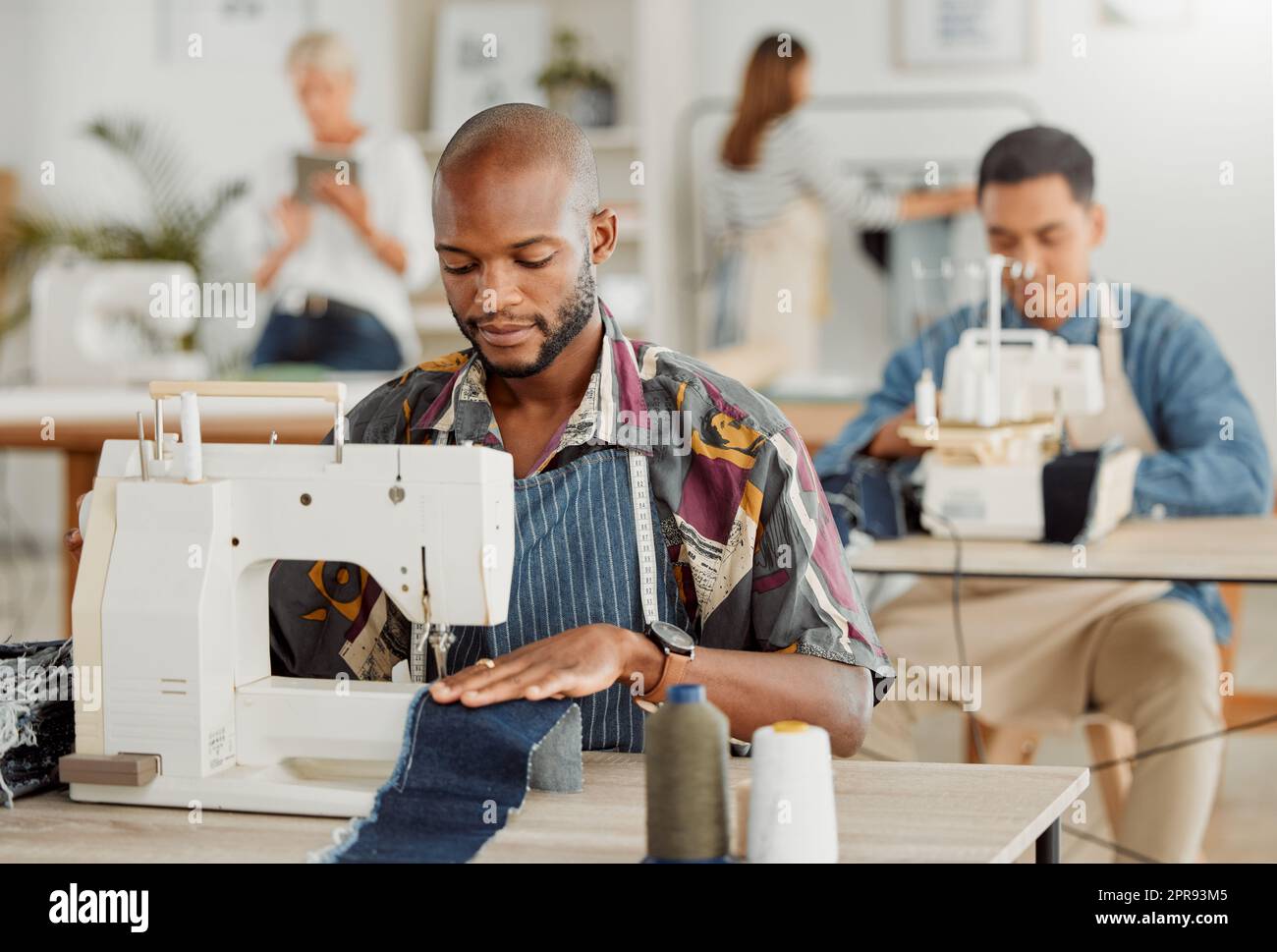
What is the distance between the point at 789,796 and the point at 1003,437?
5.98 feet

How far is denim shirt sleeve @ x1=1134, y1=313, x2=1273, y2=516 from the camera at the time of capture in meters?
3.18

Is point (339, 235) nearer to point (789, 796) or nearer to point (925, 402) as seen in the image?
point (925, 402)

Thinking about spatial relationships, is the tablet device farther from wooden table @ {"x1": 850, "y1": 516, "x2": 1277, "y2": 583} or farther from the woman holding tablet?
wooden table @ {"x1": 850, "y1": 516, "x2": 1277, "y2": 583}

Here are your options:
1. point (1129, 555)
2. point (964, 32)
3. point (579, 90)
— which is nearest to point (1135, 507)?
point (1129, 555)

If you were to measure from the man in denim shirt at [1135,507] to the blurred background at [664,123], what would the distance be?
2290mm

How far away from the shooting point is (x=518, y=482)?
6.22 ft

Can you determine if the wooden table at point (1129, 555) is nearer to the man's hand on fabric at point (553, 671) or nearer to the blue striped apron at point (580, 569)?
the blue striped apron at point (580, 569)

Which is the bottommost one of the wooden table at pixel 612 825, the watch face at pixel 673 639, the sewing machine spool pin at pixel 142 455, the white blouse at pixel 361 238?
the wooden table at pixel 612 825

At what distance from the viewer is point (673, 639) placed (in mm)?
1676

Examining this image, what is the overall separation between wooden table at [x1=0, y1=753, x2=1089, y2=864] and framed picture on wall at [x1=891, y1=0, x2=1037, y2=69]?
560 cm

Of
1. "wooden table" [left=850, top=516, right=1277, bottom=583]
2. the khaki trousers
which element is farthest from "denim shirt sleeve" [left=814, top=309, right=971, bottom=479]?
the khaki trousers

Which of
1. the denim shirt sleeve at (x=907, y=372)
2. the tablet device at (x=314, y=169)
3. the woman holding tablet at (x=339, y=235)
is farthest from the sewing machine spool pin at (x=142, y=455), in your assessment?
the woman holding tablet at (x=339, y=235)

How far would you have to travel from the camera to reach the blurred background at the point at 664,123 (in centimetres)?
651
